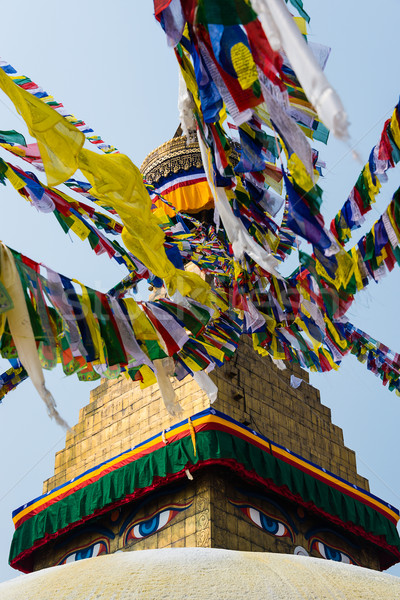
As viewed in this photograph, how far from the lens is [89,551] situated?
31.6 feet

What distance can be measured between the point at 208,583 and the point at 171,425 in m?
4.99

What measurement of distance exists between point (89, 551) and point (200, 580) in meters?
5.02

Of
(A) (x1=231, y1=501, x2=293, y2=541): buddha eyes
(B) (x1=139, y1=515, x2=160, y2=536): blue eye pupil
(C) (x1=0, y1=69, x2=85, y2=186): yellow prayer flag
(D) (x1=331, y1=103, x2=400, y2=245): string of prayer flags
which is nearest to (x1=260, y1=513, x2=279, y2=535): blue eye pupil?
(A) (x1=231, y1=501, x2=293, y2=541): buddha eyes

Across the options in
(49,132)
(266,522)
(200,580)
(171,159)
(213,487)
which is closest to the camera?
(49,132)

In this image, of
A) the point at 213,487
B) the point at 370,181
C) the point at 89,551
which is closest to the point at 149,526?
the point at 213,487

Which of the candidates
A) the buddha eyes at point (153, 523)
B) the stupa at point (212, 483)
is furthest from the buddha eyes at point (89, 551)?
the buddha eyes at point (153, 523)

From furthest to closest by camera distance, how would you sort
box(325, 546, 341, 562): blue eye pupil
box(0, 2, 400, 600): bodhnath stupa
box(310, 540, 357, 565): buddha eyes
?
1. box(325, 546, 341, 562): blue eye pupil
2. box(310, 540, 357, 565): buddha eyes
3. box(0, 2, 400, 600): bodhnath stupa

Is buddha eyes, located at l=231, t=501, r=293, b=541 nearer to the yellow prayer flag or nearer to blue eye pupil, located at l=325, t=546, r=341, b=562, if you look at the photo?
blue eye pupil, located at l=325, t=546, r=341, b=562

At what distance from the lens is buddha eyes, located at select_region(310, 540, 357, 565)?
9.70m

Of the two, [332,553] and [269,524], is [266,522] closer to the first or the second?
[269,524]

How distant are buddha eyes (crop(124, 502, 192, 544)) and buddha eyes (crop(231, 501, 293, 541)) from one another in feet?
2.42

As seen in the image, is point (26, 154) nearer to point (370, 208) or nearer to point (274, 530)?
point (370, 208)

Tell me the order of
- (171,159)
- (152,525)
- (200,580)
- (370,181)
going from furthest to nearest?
(171,159), (152,525), (200,580), (370,181)

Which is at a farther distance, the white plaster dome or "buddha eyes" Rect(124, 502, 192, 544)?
"buddha eyes" Rect(124, 502, 192, 544)
